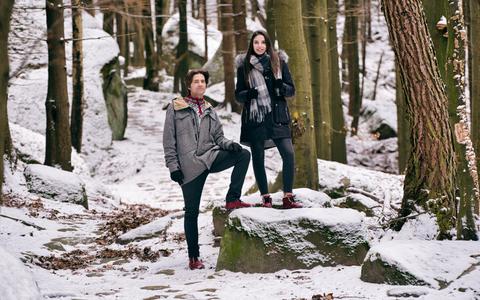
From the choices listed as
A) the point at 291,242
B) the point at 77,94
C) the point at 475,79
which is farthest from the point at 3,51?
the point at 77,94

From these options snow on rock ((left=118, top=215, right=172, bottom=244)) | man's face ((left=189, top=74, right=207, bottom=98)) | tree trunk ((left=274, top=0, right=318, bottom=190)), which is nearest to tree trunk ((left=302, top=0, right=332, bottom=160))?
tree trunk ((left=274, top=0, right=318, bottom=190))

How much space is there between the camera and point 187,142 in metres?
6.26

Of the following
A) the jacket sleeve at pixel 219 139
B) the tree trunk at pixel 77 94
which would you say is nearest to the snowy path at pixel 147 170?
the tree trunk at pixel 77 94

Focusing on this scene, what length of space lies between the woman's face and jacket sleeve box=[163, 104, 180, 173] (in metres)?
1.23

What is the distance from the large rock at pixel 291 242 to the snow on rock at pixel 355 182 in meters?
3.48

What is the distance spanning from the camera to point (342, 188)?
1065 cm

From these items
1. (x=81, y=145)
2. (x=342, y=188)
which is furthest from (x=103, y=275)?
(x=81, y=145)

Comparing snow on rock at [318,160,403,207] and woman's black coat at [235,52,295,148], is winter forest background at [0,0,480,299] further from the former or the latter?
woman's black coat at [235,52,295,148]

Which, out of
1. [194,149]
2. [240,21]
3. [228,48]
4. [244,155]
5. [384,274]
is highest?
[240,21]

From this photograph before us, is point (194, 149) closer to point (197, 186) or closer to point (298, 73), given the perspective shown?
point (197, 186)

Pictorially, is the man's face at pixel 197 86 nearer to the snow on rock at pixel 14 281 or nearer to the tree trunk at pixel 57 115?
the snow on rock at pixel 14 281

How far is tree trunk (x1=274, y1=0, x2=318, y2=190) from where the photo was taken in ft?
28.5

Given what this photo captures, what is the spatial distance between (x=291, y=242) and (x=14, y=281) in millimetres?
2750

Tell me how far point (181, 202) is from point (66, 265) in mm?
6971
